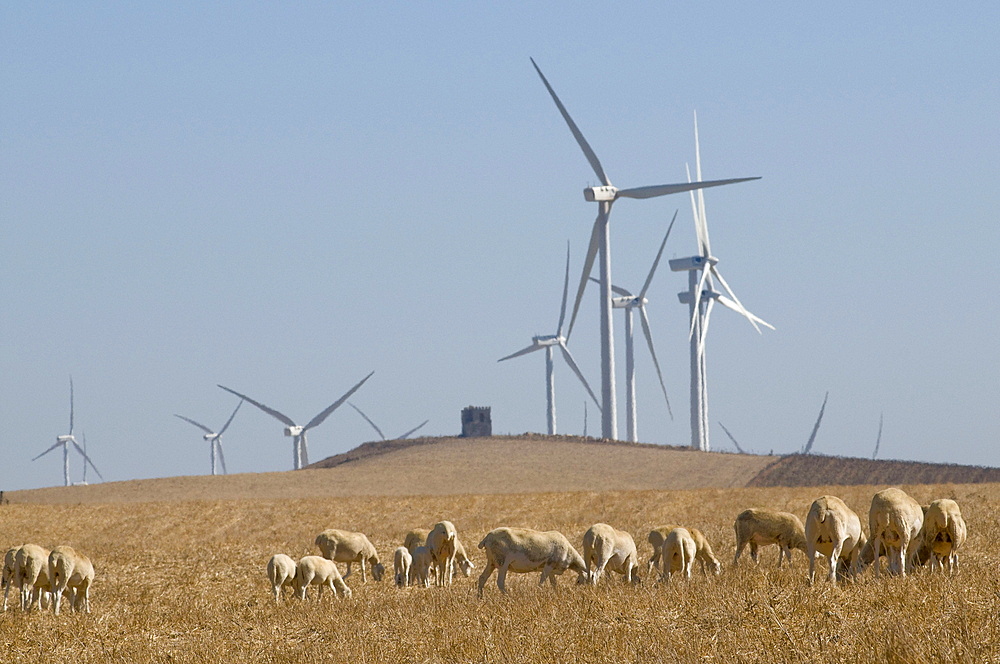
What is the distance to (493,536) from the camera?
2000 cm

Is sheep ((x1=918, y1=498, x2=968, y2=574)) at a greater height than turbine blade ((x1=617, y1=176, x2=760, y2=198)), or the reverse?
turbine blade ((x1=617, y1=176, x2=760, y2=198))

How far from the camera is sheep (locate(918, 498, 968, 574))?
59.4 ft

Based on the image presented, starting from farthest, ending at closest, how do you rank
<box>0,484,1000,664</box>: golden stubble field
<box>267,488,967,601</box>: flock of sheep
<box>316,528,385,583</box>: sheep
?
<box>316,528,385,583</box>: sheep, <box>267,488,967,601</box>: flock of sheep, <box>0,484,1000,664</box>: golden stubble field

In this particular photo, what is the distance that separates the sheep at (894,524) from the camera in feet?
57.4

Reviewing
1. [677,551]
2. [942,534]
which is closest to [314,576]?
[677,551]

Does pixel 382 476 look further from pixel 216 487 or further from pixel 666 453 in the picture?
pixel 666 453

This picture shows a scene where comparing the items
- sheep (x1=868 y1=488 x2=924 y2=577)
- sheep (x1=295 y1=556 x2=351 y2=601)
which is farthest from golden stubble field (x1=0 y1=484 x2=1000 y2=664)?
sheep (x1=295 y1=556 x2=351 y2=601)

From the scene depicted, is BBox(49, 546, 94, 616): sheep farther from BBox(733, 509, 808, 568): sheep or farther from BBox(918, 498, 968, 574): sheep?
BBox(918, 498, 968, 574): sheep

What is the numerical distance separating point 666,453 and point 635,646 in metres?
76.0

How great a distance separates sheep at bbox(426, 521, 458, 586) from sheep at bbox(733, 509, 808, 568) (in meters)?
5.25

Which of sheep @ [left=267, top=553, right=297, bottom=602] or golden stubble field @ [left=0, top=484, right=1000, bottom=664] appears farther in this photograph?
sheep @ [left=267, top=553, right=297, bottom=602]

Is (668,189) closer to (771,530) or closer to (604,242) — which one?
(604,242)

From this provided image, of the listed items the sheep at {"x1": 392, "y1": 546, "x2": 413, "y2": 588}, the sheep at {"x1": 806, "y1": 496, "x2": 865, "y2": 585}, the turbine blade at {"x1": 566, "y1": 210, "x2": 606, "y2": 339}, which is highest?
the turbine blade at {"x1": 566, "y1": 210, "x2": 606, "y2": 339}

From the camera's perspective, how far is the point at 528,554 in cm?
2002
